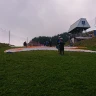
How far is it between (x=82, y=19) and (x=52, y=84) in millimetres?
75854

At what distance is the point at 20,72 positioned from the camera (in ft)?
61.8

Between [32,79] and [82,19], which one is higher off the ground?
[82,19]

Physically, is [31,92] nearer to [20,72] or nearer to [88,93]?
[88,93]

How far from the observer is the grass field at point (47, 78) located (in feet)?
49.4

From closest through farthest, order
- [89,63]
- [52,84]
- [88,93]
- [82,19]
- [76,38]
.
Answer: [88,93], [52,84], [89,63], [76,38], [82,19]

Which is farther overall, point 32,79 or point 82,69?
point 82,69

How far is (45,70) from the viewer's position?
64.1ft

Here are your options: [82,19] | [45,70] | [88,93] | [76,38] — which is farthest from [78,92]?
[82,19]

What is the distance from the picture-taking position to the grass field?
15.1 m

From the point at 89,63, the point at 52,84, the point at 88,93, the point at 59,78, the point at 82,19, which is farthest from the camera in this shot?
the point at 82,19

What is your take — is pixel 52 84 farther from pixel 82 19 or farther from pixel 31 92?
pixel 82 19

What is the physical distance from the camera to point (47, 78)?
17328mm

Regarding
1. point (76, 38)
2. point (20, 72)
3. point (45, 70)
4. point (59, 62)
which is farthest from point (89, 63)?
point (76, 38)

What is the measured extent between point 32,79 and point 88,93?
391 centimetres
